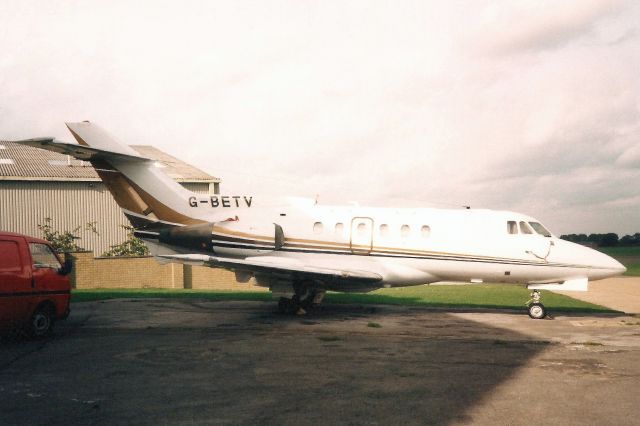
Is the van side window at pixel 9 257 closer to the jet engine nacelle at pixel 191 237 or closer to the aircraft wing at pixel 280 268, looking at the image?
the aircraft wing at pixel 280 268

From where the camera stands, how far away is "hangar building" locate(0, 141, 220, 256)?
32438mm

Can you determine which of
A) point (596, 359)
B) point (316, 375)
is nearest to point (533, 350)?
point (596, 359)

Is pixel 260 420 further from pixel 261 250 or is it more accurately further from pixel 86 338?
pixel 261 250

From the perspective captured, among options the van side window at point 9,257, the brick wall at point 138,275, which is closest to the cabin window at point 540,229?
the van side window at point 9,257

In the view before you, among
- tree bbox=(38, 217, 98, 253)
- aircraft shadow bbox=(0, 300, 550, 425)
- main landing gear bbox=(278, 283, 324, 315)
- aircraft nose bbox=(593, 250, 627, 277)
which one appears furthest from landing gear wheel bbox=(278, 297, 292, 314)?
tree bbox=(38, 217, 98, 253)

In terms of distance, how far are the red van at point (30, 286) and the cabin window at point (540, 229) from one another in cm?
1238

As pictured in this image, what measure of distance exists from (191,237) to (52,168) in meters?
21.9

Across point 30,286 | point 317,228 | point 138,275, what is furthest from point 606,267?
point 138,275

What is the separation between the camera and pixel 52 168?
3453 cm

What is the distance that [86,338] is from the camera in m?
11.9

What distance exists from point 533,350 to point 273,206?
932cm

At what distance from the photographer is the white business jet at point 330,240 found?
15352 mm

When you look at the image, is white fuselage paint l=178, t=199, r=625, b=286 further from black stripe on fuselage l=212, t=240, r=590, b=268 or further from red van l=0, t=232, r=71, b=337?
red van l=0, t=232, r=71, b=337

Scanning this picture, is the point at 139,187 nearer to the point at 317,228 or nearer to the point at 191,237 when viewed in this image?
the point at 191,237
